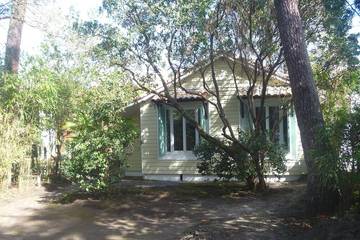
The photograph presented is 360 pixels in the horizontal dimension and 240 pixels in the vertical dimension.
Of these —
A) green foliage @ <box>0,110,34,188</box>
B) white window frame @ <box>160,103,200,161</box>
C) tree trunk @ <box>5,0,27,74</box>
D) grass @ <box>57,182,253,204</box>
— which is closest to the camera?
grass @ <box>57,182,253,204</box>

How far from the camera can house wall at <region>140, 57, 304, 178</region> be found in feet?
55.9

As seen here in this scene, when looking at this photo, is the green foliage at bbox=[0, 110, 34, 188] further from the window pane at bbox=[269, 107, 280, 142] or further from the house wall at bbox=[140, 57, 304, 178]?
the window pane at bbox=[269, 107, 280, 142]

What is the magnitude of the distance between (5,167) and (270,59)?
8.34 m

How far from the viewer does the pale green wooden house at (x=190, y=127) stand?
16.6m

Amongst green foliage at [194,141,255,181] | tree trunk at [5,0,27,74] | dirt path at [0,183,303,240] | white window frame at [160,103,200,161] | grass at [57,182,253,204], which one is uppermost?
tree trunk at [5,0,27,74]

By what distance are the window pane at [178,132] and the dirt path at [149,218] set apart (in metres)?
4.38

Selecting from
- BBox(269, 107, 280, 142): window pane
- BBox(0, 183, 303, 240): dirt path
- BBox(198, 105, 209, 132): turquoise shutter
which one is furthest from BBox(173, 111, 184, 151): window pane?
BBox(0, 183, 303, 240): dirt path

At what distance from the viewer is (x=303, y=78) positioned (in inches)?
385

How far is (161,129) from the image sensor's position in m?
17.9

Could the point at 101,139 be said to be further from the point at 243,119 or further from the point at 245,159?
the point at 243,119

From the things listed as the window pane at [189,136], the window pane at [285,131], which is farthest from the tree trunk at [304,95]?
the window pane at [189,136]

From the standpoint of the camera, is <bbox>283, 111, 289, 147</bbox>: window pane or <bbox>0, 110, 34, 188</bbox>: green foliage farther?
Result: <bbox>283, 111, 289, 147</bbox>: window pane

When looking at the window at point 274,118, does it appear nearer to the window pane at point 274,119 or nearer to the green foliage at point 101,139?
the window pane at point 274,119

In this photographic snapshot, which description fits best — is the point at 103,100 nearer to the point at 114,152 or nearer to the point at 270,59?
the point at 114,152
